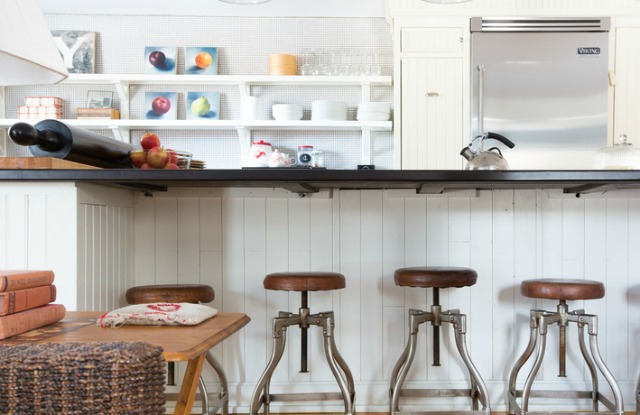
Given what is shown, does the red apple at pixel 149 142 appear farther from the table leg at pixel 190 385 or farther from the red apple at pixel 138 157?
the table leg at pixel 190 385

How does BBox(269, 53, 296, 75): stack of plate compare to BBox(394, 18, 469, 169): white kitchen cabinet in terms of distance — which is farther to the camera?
BBox(269, 53, 296, 75): stack of plate

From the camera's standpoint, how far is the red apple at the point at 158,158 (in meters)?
2.61

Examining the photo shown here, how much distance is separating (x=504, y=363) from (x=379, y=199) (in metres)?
0.94

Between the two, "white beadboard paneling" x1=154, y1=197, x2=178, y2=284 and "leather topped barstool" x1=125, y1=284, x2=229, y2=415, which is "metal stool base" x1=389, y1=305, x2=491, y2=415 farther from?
"white beadboard paneling" x1=154, y1=197, x2=178, y2=284

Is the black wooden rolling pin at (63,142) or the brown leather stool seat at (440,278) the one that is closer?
the black wooden rolling pin at (63,142)

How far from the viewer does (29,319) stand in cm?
124

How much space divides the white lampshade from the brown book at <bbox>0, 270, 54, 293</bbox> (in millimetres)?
344

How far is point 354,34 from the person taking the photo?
4785 mm

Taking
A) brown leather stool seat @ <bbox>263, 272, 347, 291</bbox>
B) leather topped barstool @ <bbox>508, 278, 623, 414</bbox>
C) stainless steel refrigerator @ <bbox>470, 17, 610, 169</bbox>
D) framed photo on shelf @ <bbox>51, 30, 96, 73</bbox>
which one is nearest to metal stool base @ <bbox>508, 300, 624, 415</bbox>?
leather topped barstool @ <bbox>508, 278, 623, 414</bbox>

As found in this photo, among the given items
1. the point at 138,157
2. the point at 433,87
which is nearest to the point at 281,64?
the point at 433,87

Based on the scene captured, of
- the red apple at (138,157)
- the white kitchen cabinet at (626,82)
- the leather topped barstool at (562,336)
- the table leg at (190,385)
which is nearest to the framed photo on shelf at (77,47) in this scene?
the red apple at (138,157)

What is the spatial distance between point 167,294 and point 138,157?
0.54 meters

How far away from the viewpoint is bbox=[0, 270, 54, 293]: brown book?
3.92ft

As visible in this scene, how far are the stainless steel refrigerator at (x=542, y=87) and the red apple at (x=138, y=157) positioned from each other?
7.59ft
